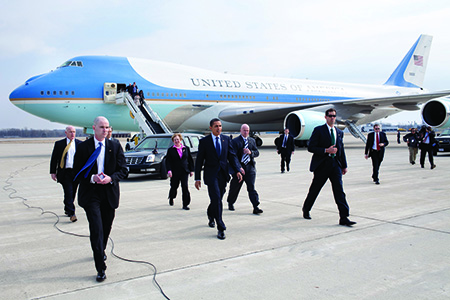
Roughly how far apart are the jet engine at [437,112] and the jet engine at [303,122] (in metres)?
4.98

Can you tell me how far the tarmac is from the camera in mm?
3260

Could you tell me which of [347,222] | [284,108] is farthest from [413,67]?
[347,222]

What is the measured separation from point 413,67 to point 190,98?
821 inches

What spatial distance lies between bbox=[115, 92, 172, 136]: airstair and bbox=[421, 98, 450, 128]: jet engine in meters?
12.6

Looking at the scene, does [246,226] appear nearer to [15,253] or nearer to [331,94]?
[15,253]

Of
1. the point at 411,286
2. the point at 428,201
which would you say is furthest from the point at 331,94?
the point at 411,286

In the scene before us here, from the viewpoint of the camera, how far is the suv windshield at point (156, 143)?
39.0ft

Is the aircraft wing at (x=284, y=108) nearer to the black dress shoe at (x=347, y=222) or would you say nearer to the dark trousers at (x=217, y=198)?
the black dress shoe at (x=347, y=222)

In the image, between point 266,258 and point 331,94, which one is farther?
point 331,94

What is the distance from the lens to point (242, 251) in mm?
4289

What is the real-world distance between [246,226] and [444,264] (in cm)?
250

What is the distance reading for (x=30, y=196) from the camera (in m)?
8.28

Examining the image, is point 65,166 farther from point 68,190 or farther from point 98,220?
point 98,220

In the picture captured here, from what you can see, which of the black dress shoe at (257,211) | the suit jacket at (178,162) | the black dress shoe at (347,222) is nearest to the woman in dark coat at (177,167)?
the suit jacket at (178,162)
